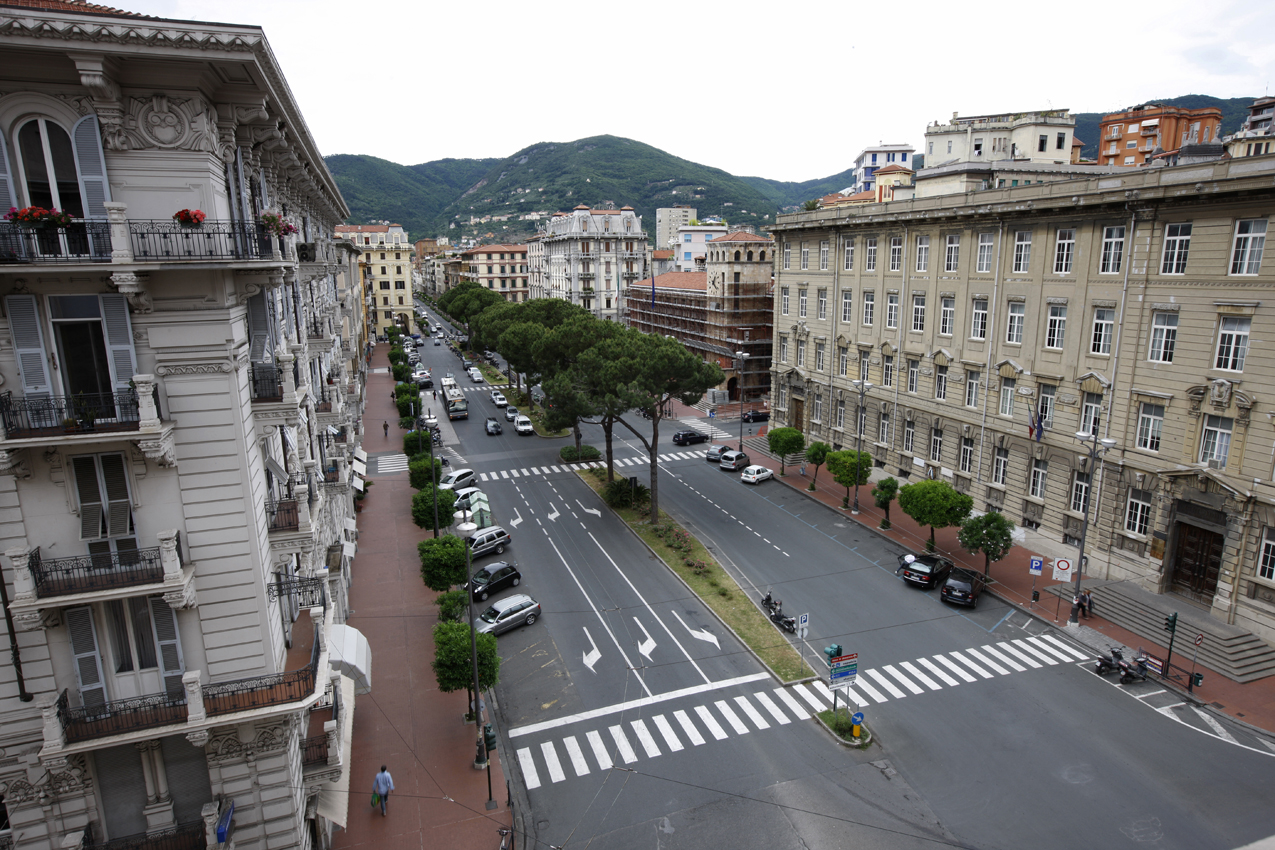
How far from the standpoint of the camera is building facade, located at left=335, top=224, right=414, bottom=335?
142m

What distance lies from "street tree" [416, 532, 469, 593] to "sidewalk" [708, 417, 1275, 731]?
25.9 metres

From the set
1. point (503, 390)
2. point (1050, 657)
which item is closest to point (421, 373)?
point (503, 390)

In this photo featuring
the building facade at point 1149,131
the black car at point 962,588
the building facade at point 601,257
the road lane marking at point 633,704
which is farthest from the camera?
the building facade at point 601,257

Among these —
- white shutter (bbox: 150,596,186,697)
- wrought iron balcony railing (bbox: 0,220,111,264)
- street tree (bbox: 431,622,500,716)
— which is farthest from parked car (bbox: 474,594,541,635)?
wrought iron balcony railing (bbox: 0,220,111,264)

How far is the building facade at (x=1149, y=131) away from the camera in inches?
3939

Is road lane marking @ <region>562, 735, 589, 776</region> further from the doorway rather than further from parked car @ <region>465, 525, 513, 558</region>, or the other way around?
the doorway

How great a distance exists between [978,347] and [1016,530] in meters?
11.2

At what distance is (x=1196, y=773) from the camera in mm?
23469

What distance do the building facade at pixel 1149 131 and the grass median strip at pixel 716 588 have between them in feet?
296

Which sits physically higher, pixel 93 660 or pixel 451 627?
pixel 93 660

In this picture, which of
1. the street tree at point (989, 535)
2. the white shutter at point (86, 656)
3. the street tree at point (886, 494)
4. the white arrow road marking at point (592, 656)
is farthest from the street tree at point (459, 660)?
the street tree at point (886, 494)

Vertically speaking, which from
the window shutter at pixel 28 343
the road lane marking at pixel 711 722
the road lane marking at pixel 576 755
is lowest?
the road lane marking at pixel 576 755

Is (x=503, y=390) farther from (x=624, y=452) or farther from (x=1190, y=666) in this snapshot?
(x=1190, y=666)

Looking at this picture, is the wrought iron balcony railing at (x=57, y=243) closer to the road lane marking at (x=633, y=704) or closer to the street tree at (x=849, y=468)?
the road lane marking at (x=633, y=704)
